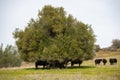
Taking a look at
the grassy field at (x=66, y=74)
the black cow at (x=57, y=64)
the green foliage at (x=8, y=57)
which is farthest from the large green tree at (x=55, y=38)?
the green foliage at (x=8, y=57)

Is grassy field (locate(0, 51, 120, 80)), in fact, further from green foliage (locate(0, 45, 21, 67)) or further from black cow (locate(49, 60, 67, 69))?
green foliage (locate(0, 45, 21, 67))

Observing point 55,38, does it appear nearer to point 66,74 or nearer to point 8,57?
point 66,74

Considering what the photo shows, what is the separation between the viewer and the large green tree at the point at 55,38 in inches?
2126

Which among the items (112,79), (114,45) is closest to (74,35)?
(112,79)

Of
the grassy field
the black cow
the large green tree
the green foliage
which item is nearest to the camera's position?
the grassy field

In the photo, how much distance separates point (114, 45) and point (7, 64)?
7151 centimetres

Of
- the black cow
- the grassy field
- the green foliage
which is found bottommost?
the grassy field

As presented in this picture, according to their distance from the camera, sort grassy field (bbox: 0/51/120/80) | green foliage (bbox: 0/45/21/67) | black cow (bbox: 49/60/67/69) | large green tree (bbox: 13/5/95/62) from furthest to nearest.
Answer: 1. green foliage (bbox: 0/45/21/67)
2. black cow (bbox: 49/60/67/69)
3. large green tree (bbox: 13/5/95/62)
4. grassy field (bbox: 0/51/120/80)

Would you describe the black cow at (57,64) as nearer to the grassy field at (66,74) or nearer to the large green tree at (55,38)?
the large green tree at (55,38)

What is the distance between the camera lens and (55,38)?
2199 inches

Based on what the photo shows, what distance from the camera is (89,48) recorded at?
56656 mm

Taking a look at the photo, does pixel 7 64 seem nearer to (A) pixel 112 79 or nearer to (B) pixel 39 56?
(B) pixel 39 56

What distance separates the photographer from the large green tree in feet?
177

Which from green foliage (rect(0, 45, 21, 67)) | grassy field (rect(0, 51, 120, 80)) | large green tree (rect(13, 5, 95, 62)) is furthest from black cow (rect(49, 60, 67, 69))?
green foliage (rect(0, 45, 21, 67))
